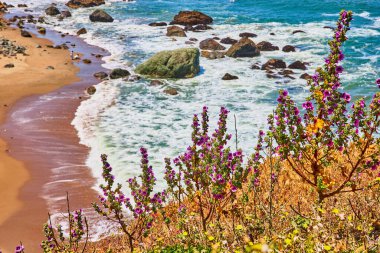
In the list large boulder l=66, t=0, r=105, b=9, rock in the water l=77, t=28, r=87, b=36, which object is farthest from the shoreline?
large boulder l=66, t=0, r=105, b=9

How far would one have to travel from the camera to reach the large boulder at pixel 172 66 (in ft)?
91.5

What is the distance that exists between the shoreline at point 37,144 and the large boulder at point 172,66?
3.83m

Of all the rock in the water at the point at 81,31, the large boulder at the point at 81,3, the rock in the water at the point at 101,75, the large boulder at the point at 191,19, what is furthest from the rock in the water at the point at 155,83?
the large boulder at the point at 81,3

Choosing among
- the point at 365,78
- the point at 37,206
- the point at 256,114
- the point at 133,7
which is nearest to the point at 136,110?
the point at 256,114

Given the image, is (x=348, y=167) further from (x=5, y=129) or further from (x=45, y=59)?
Answer: (x=45, y=59)

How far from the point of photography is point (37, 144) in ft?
55.9

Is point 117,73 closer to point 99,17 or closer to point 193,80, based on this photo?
point 193,80

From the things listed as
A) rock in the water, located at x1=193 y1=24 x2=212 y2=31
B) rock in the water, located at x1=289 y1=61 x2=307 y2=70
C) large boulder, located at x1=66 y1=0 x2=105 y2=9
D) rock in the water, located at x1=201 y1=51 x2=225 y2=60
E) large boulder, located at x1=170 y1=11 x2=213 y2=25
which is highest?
large boulder, located at x1=66 y1=0 x2=105 y2=9

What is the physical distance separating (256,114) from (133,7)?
41678 mm

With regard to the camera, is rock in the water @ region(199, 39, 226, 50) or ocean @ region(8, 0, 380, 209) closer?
ocean @ region(8, 0, 380, 209)

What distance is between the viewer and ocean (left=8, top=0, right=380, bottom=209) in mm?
17906

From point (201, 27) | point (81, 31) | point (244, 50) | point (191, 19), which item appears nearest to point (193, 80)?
point (244, 50)

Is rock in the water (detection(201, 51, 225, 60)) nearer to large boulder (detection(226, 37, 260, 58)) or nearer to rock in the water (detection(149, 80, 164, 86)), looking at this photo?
large boulder (detection(226, 37, 260, 58))

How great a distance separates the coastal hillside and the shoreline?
0.24 feet
